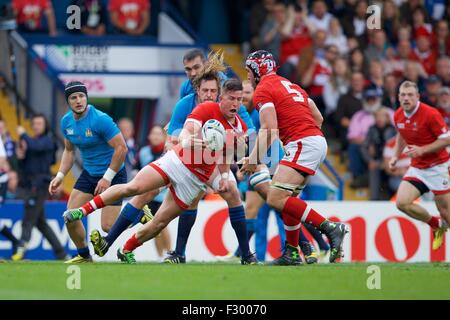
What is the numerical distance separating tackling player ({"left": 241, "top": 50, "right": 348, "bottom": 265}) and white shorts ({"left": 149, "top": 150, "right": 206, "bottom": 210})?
60 centimetres

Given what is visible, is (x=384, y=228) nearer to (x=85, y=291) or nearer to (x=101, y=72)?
(x=101, y=72)

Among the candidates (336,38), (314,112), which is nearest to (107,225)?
(314,112)

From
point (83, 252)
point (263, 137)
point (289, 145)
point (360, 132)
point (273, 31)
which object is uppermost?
point (273, 31)

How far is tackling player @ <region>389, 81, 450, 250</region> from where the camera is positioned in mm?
15336

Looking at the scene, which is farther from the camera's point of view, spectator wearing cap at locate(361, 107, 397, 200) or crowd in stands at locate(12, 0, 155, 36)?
crowd in stands at locate(12, 0, 155, 36)

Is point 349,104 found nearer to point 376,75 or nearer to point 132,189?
point 376,75

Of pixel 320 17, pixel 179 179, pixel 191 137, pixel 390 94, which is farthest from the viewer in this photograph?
pixel 320 17

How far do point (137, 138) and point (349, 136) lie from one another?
406 cm

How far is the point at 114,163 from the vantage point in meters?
13.6

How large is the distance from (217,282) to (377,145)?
1068cm

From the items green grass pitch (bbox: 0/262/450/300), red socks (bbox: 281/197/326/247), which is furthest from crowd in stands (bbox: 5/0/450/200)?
→ green grass pitch (bbox: 0/262/450/300)

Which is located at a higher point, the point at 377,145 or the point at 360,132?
the point at 360,132

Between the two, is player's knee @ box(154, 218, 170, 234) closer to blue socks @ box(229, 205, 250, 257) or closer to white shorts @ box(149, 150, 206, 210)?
white shorts @ box(149, 150, 206, 210)

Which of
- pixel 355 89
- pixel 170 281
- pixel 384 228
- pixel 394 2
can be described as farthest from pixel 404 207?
pixel 394 2
